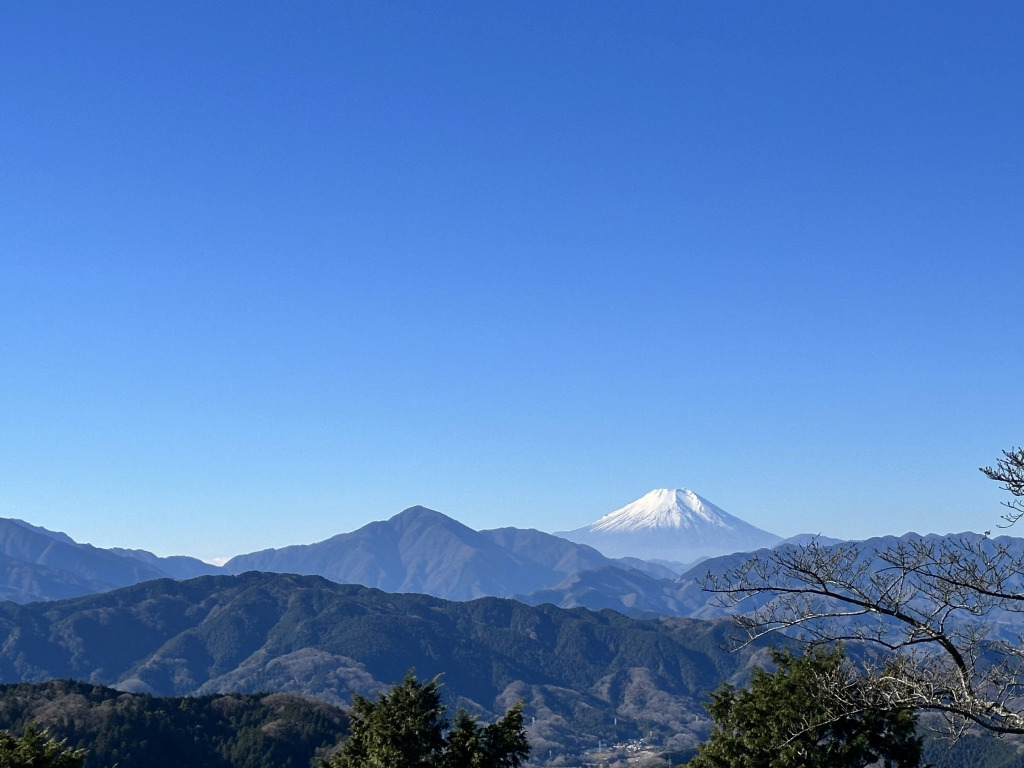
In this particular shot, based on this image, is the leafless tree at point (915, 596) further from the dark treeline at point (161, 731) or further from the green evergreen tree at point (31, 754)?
the dark treeline at point (161, 731)

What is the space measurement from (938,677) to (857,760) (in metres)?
26.0

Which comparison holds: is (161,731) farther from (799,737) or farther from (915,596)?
(915,596)

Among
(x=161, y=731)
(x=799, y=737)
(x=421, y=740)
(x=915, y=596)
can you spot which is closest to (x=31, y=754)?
(x=421, y=740)

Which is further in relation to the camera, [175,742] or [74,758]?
[175,742]

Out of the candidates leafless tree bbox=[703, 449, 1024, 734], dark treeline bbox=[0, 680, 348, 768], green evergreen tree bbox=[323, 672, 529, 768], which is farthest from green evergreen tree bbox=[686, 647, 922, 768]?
dark treeline bbox=[0, 680, 348, 768]

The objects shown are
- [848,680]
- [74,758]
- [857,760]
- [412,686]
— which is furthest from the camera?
[412,686]

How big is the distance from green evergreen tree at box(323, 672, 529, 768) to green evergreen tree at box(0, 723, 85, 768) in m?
12.7

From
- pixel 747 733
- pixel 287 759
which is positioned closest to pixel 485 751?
pixel 747 733

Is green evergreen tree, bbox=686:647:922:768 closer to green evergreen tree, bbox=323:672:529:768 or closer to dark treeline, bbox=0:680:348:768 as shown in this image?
green evergreen tree, bbox=323:672:529:768

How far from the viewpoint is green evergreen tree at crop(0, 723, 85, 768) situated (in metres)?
32.8

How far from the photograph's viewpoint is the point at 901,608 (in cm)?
1778

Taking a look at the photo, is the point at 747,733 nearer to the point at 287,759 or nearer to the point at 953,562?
the point at 953,562

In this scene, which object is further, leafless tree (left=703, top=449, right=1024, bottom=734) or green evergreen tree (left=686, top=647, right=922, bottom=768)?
green evergreen tree (left=686, top=647, right=922, bottom=768)

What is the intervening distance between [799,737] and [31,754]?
27.7 meters
